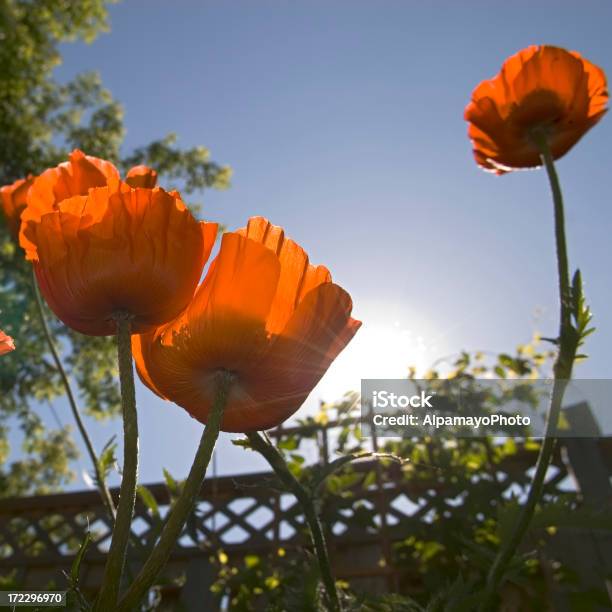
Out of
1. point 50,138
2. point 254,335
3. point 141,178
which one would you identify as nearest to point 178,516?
point 254,335

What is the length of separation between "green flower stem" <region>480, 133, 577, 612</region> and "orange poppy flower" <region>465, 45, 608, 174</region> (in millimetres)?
284

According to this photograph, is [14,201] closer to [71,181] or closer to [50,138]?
[71,181]

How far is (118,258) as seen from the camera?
1.75 feet

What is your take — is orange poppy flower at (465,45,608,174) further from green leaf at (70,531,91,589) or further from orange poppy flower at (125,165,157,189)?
green leaf at (70,531,91,589)

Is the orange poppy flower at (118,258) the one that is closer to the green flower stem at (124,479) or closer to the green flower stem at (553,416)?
the green flower stem at (124,479)

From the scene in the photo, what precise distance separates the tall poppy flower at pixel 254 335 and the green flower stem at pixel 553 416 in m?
0.38

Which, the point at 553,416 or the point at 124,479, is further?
the point at 553,416

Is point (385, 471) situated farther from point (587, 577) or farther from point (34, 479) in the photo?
point (34, 479)

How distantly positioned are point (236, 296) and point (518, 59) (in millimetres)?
914

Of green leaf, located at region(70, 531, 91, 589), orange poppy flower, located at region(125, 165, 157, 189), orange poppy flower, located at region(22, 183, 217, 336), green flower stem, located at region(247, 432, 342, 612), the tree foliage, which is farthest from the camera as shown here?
the tree foliage

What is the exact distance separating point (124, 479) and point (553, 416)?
23.8 inches

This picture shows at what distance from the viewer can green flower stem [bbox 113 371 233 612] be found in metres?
0.40

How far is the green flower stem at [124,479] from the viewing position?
1.33 feet

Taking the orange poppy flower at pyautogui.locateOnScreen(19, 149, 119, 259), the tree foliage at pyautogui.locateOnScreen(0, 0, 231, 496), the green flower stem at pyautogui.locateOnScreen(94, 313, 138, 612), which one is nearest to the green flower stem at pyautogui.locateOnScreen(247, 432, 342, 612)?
the green flower stem at pyautogui.locateOnScreen(94, 313, 138, 612)
